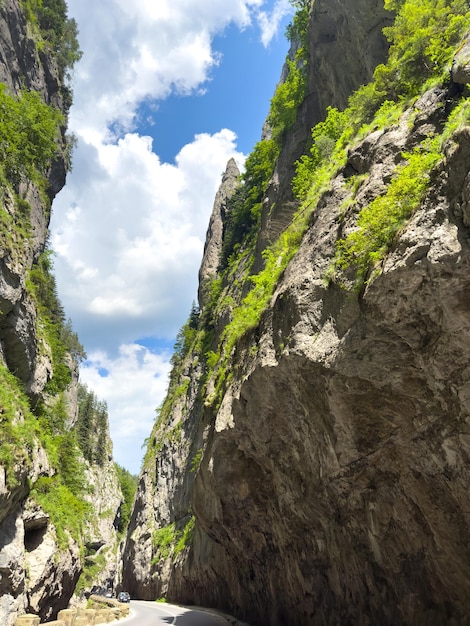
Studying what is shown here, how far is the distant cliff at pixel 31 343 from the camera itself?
15.4m

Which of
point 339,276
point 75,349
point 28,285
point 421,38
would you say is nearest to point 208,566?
point 28,285

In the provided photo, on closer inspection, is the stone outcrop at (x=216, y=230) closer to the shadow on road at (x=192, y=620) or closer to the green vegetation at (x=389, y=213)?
the shadow on road at (x=192, y=620)

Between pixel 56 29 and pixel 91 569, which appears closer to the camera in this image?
pixel 56 29

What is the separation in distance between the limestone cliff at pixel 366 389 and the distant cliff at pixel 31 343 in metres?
7.45

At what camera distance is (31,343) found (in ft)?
72.0

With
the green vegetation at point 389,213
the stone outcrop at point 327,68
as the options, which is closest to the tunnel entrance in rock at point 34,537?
the green vegetation at point 389,213

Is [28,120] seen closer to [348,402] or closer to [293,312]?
[293,312]

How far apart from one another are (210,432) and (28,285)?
41.8 ft

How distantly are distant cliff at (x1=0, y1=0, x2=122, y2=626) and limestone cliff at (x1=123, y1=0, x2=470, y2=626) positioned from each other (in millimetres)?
7453

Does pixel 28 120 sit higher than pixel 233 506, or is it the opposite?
pixel 28 120

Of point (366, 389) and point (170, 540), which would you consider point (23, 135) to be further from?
point (170, 540)

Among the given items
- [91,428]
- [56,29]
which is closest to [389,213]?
[56,29]

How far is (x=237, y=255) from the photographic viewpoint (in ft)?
134

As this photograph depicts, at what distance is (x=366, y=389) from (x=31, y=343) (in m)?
18.1
